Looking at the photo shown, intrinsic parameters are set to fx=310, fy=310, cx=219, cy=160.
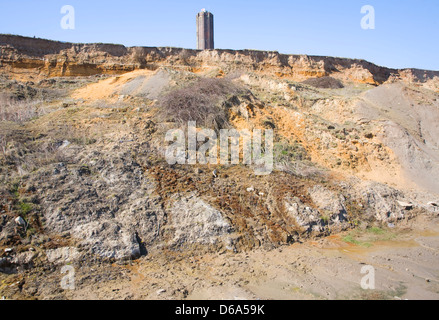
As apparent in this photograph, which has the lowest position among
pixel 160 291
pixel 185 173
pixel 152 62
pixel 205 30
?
pixel 160 291

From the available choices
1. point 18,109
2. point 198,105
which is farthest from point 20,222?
point 18,109

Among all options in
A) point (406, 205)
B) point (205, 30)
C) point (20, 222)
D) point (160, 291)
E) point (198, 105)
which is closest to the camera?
point (160, 291)

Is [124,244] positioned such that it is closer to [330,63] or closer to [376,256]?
[376,256]

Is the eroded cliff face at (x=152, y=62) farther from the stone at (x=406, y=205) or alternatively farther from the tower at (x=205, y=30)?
the tower at (x=205, y=30)

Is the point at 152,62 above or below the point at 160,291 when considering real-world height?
above

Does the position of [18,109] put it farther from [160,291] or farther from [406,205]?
[406,205]

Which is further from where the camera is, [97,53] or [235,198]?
[97,53]
